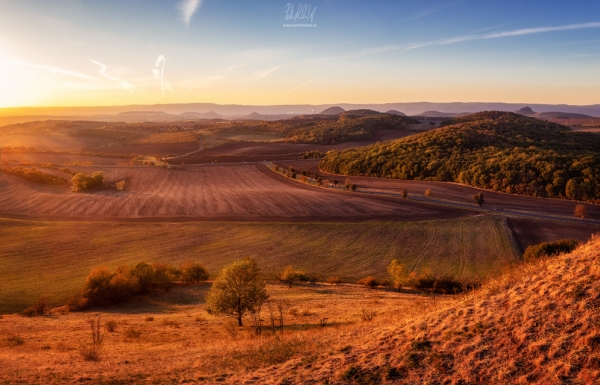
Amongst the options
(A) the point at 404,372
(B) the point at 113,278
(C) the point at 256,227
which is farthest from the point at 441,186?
(A) the point at 404,372

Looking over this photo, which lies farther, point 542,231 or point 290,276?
point 542,231

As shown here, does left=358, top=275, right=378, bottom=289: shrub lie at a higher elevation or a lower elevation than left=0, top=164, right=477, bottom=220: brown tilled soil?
lower

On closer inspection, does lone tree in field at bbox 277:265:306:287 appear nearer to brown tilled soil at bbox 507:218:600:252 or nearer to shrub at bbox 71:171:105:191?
brown tilled soil at bbox 507:218:600:252

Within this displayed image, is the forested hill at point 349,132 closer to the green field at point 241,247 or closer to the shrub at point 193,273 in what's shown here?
the green field at point 241,247

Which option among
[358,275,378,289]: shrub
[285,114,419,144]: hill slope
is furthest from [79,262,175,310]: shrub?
[285,114,419,144]: hill slope

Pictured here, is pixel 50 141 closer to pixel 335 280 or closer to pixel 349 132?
pixel 349 132

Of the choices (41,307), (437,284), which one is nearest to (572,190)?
(437,284)

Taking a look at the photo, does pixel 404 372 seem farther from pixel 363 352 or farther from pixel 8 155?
pixel 8 155

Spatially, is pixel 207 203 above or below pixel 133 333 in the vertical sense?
above
